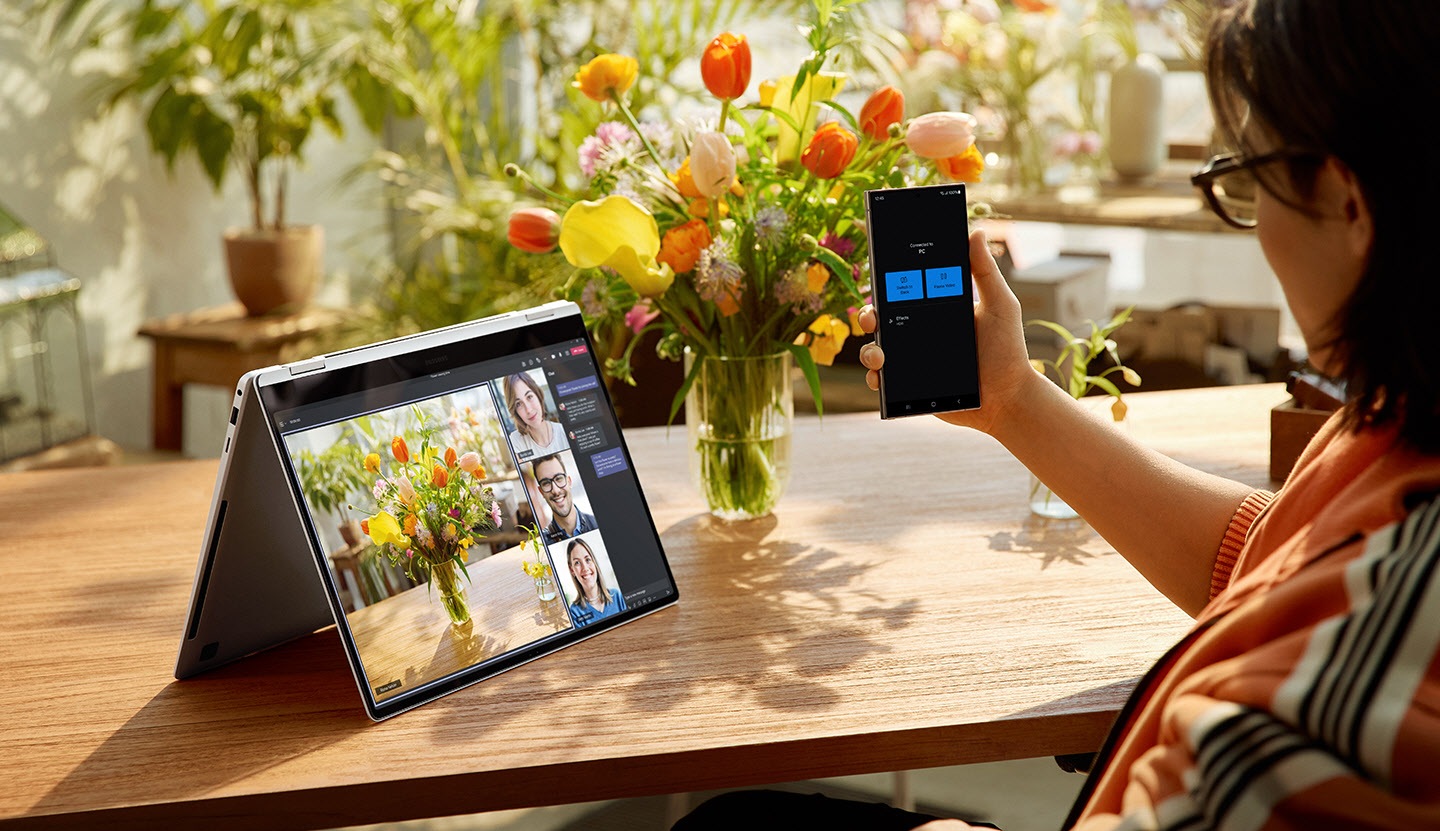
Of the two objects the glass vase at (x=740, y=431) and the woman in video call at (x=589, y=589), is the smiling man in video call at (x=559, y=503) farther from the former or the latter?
the glass vase at (x=740, y=431)

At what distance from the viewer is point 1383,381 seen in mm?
773

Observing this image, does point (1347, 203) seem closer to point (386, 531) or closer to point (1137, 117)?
point (386, 531)

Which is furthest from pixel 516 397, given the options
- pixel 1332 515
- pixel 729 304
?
pixel 1332 515

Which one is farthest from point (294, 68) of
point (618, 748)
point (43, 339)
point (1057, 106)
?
point (618, 748)

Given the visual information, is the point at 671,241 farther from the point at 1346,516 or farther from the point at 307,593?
the point at 1346,516

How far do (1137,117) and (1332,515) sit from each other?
106 inches

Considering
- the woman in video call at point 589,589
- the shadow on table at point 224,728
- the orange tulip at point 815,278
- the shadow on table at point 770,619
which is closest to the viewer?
the shadow on table at point 224,728

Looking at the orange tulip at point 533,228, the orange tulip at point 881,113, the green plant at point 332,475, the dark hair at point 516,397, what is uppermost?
the orange tulip at point 881,113

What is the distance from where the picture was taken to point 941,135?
4.05 feet

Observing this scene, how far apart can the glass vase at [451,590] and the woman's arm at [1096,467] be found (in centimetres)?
42

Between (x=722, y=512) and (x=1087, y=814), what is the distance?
658mm

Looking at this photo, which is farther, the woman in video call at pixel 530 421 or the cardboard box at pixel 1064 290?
the cardboard box at pixel 1064 290

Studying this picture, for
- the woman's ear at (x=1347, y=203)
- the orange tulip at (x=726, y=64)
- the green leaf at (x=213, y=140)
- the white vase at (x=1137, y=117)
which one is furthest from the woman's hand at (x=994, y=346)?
the green leaf at (x=213, y=140)

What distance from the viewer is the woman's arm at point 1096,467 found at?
1.13 m
